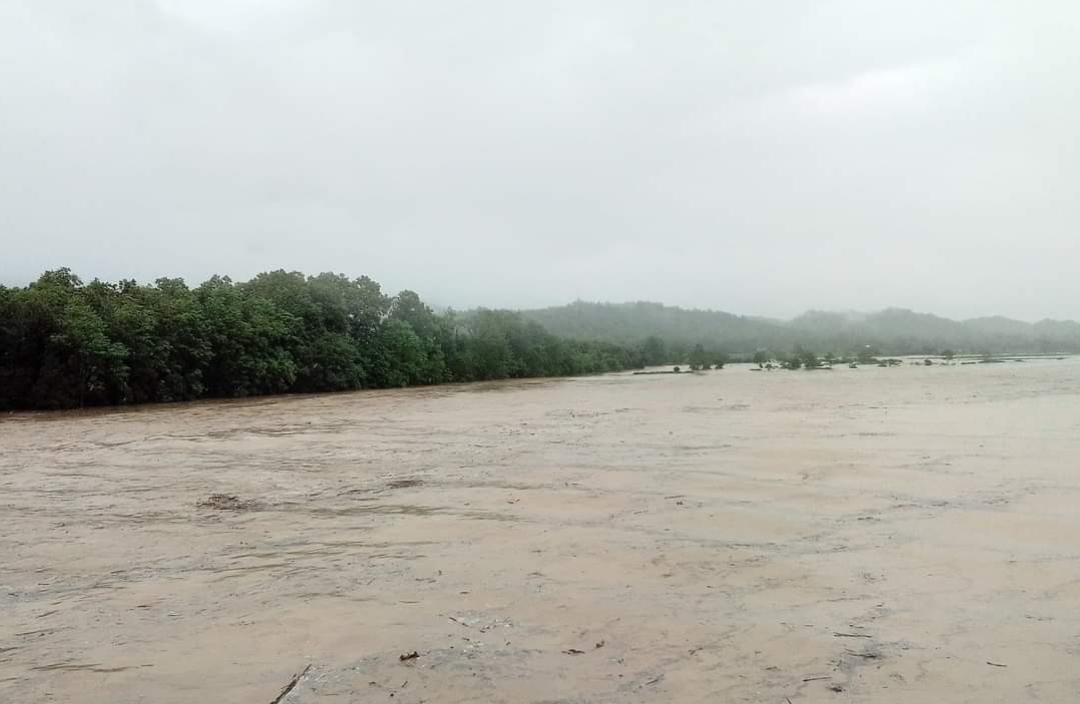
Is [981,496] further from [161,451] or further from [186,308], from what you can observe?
[186,308]

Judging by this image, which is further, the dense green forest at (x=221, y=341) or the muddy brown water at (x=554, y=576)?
the dense green forest at (x=221, y=341)

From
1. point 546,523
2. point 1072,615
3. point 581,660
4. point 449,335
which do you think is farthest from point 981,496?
point 449,335

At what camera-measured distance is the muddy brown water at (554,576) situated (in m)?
3.41

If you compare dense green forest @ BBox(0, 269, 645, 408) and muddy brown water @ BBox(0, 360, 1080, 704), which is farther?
dense green forest @ BBox(0, 269, 645, 408)

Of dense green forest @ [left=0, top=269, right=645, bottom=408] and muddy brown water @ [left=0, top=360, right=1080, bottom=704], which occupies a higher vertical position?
dense green forest @ [left=0, top=269, right=645, bottom=408]

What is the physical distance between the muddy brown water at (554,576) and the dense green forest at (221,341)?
15551 millimetres

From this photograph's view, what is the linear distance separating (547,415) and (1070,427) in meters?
11.7

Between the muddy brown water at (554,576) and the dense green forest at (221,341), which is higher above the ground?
the dense green forest at (221,341)

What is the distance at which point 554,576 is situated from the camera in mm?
5020

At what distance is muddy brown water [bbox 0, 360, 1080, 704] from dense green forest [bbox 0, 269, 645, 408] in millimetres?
15551

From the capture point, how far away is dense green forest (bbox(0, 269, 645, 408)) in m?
25.0

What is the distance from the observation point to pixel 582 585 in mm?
4805

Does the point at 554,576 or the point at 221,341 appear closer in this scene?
the point at 554,576

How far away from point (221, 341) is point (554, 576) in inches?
1140
